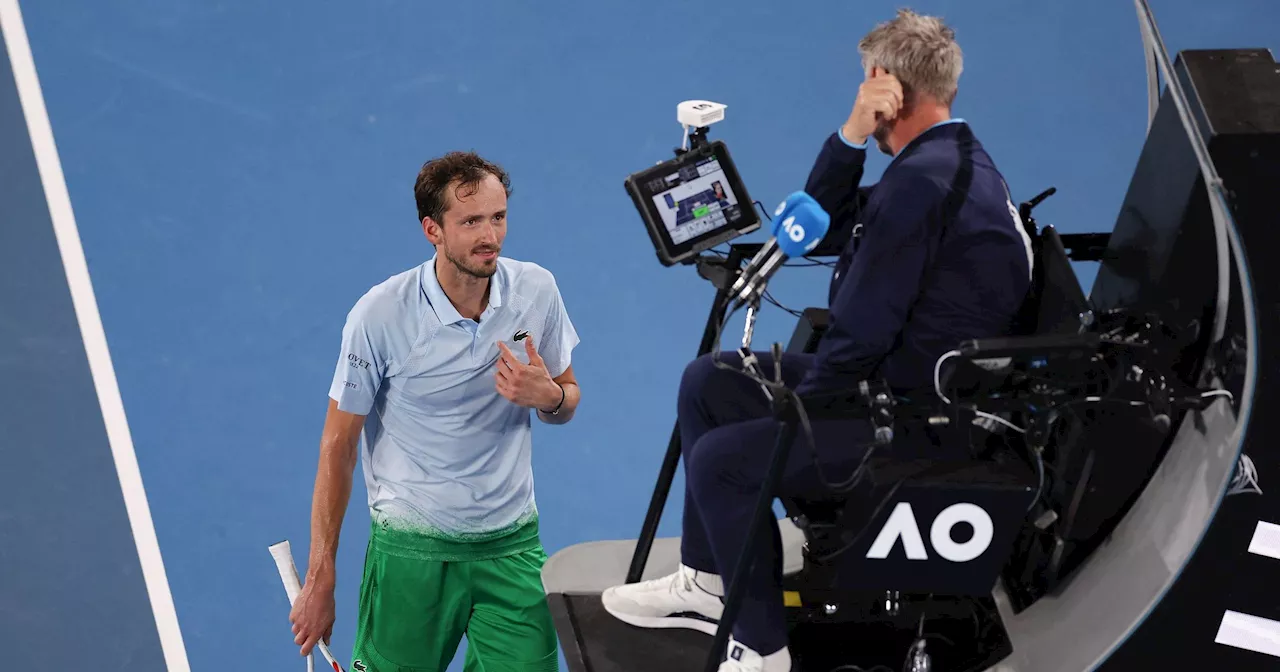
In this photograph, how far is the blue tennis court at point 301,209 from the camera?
508 cm

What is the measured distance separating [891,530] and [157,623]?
2.97 meters

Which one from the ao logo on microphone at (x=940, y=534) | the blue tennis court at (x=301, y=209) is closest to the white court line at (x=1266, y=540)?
the ao logo on microphone at (x=940, y=534)

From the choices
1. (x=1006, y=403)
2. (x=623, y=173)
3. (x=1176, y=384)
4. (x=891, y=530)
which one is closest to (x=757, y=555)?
(x=891, y=530)

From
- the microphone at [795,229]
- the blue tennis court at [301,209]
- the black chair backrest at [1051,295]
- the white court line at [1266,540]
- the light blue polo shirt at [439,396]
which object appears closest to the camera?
the microphone at [795,229]

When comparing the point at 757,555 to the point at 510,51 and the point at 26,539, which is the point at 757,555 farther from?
the point at 510,51

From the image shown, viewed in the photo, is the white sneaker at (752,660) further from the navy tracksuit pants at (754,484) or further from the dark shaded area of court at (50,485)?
the dark shaded area of court at (50,485)

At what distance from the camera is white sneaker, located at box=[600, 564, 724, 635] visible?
3408 millimetres

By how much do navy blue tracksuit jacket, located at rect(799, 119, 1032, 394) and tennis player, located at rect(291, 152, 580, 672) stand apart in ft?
3.35

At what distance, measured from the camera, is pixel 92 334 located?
5.55 metres

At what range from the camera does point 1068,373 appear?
117 inches

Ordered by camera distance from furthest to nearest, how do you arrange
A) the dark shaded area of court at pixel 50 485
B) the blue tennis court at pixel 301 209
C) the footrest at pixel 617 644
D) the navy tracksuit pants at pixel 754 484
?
the blue tennis court at pixel 301 209 → the dark shaded area of court at pixel 50 485 → the footrest at pixel 617 644 → the navy tracksuit pants at pixel 754 484

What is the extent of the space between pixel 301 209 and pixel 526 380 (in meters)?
2.37

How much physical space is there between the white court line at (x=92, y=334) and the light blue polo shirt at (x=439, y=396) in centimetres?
139

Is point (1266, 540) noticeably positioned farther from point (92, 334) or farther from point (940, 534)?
point (92, 334)
